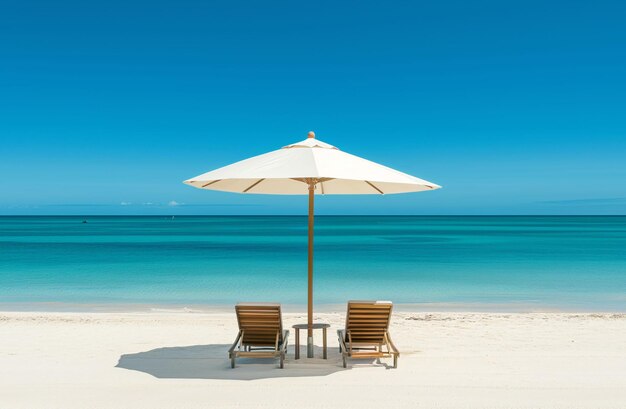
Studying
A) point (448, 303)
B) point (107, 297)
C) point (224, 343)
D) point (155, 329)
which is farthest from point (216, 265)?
point (224, 343)

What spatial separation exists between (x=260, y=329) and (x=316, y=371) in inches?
27.9

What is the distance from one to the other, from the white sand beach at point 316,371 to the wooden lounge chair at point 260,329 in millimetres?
179

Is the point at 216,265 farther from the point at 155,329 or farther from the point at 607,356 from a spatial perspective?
the point at 607,356

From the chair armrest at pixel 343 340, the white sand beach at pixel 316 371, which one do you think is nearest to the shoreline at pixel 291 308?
the white sand beach at pixel 316 371

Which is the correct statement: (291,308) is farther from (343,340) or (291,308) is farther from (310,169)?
(310,169)

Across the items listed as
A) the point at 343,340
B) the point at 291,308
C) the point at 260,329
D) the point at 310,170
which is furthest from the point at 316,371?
the point at 291,308

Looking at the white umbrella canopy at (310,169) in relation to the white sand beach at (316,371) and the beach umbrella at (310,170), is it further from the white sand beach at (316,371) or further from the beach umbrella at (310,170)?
the white sand beach at (316,371)

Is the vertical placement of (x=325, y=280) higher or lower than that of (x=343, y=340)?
lower

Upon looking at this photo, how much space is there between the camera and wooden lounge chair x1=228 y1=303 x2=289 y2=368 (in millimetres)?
5258

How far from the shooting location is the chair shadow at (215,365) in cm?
506

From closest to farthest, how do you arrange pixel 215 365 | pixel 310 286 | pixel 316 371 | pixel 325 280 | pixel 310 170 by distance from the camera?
pixel 310 170, pixel 316 371, pixel 215 365, pixel 310 286, pixel 325 280

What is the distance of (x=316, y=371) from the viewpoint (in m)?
5.19

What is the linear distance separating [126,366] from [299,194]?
8.88 feet

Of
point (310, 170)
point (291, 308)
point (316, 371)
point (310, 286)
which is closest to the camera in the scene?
point (310, 170)
